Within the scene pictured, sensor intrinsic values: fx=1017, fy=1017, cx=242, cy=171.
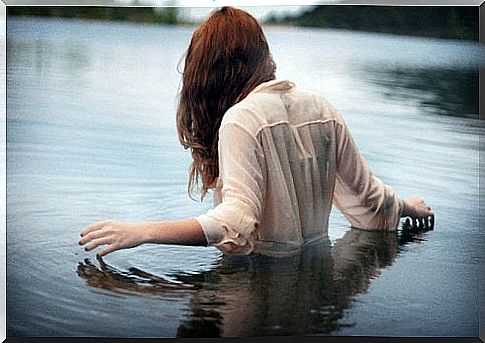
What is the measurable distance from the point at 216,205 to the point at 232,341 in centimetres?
33

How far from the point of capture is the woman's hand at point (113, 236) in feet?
8.00

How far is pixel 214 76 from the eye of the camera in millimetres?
2457

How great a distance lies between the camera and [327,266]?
8.11 ft

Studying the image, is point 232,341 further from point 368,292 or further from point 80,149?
point 80,149

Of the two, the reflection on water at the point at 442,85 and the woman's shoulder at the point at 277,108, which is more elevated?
the reflection on water at the point at 442,85

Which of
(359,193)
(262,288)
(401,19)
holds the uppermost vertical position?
(401,19)

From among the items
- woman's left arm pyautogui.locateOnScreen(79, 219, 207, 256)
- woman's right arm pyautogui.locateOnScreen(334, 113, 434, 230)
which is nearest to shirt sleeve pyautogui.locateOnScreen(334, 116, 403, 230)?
woman's right arm pyautogui.locateOnScreen(334, 113, 434, 230)

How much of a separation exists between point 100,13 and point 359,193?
0.77m

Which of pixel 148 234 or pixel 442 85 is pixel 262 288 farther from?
pixel 442 85

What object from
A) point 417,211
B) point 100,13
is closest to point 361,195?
point 417,211

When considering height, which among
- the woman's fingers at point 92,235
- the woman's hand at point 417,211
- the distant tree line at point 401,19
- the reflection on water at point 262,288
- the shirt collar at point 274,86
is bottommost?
the reflection on water at point 262,288

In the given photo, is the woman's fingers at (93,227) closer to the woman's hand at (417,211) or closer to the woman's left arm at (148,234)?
the woman's left arm at (148,234)

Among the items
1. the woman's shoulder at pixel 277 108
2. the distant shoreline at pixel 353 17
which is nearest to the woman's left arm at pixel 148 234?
the woman's shoulder at pixel 277 108

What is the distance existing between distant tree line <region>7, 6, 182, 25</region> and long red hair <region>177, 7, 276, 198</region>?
0.09 metres
